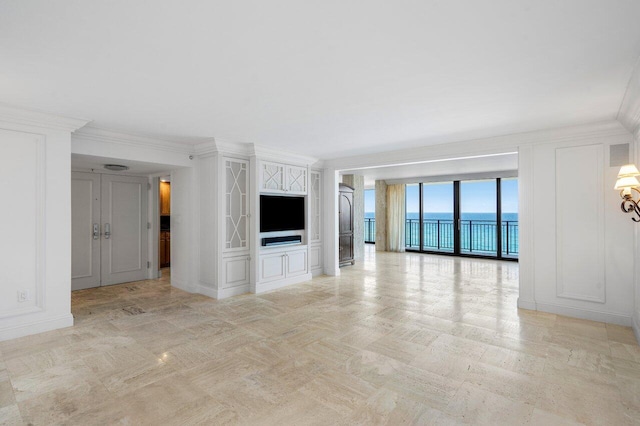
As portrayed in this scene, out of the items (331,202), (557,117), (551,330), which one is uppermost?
(557,117)

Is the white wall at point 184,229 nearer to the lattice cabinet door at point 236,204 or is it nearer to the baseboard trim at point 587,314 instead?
the lattice cabinet door at point 236,204

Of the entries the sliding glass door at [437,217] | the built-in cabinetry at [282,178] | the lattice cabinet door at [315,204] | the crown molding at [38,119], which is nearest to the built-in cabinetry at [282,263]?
the lattice cabinet door at [315,204]

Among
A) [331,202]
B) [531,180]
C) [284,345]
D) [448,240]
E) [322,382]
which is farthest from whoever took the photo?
[448,240]

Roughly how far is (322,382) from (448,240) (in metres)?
8.96

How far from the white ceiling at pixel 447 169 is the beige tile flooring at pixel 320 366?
3.33m

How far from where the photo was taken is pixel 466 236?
1005 cm

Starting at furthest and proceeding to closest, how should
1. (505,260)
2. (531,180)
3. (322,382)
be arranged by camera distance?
(505,260) → (531,180) → (322,382)

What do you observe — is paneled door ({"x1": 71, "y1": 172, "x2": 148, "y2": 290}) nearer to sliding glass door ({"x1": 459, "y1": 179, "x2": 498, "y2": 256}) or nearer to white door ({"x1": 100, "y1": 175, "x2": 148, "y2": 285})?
white door ({"x1": 100, "y1": 175, "x2": 148, "y2": 285})

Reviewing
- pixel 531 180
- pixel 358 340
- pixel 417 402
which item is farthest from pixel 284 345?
pixel 531 180

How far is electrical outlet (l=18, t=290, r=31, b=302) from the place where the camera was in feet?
11.9

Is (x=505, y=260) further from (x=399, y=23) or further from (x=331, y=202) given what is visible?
(x=399, y=23)

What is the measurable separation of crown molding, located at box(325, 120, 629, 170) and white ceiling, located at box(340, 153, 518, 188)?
771mm

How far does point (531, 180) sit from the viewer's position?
459 cm

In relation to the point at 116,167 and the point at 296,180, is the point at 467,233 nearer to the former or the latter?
the point at 296,180
